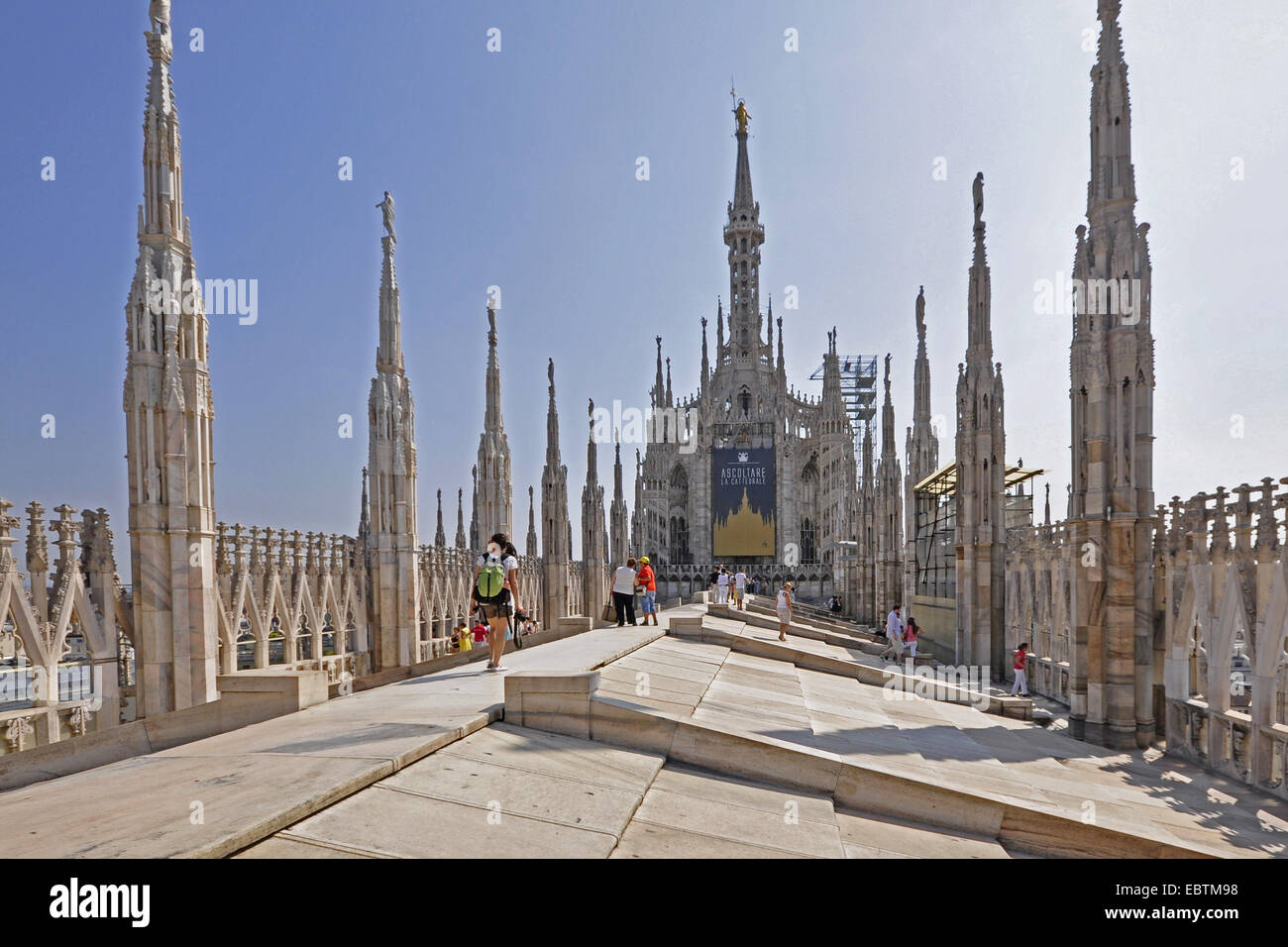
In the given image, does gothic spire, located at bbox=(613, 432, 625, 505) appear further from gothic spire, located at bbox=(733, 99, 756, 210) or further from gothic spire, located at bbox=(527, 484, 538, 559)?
gothic spire, located at bbox=(733, 99, 756, 210)

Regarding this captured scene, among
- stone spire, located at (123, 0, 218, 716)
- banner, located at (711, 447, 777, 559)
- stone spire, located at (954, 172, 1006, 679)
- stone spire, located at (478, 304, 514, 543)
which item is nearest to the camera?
stone spire, located at (123, 0, 218, 716)

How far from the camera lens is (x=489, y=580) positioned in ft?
29.2

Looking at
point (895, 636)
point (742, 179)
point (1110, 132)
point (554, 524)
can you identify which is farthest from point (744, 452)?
point (1110, 132)

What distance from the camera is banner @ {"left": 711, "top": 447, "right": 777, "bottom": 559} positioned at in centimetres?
6500

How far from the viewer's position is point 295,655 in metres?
14.1

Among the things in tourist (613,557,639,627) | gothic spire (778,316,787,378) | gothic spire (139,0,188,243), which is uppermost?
gothic spire (778,316,787,378)

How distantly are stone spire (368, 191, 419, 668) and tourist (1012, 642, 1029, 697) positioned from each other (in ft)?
43.6

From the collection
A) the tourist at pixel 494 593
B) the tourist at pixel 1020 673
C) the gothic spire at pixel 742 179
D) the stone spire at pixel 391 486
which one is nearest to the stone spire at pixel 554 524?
the stone spire at pixel 391 486

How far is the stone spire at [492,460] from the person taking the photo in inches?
872

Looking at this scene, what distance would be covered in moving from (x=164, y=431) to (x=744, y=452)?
57.9 m

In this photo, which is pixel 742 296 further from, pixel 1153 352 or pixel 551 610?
pixel 1153 352

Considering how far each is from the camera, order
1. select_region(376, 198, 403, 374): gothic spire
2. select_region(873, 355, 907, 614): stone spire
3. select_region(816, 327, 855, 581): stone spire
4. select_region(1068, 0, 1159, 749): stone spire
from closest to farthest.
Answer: select_region(1068, 0, 1159, 749): stone spire < select_region(376, 198, 403, 374): gothic spire < select_region(873, 355, 907, 614): stone spire < select_region(816, 327, 855, 581): stone spire

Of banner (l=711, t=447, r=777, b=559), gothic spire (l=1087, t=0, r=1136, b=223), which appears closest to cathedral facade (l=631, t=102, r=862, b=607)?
banner (l=711, t=447, r=777, b=559)
